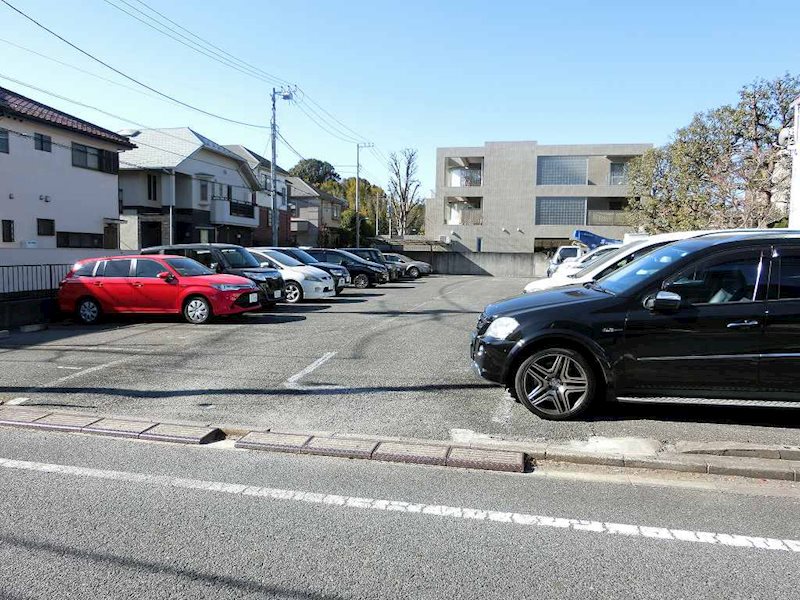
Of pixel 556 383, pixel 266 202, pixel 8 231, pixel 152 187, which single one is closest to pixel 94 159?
pixel 8 231

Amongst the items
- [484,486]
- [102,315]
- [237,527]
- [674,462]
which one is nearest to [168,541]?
[237,527]

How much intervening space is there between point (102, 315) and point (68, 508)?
376 inches

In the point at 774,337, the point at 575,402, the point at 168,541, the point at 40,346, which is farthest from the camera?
the point at 40,346

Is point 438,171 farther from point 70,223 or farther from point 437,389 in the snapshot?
point 437,389

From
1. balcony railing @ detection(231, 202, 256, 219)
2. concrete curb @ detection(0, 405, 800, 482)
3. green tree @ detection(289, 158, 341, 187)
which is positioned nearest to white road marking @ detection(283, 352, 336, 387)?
concrete curb @ detection(0, 405, 800, 482)

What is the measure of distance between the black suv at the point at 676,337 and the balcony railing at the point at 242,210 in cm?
3384

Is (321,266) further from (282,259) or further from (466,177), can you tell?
(466,177)

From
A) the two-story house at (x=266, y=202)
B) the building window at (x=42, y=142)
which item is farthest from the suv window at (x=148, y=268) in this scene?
the two-story house at (x=266, y=202)

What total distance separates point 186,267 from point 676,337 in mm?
9715

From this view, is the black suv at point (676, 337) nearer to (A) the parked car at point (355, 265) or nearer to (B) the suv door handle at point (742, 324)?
(B) the suv door handle at point (742, 324)

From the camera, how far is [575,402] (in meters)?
5.40

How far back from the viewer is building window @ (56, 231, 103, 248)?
23109mm

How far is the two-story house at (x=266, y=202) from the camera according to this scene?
43.5 metres

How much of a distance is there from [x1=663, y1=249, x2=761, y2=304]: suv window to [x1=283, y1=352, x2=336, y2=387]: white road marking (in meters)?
4.12
